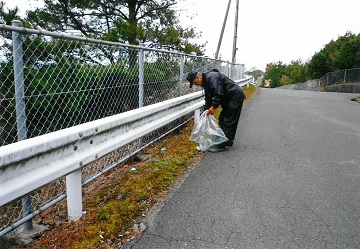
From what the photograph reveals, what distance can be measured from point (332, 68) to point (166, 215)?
3942 centimetres

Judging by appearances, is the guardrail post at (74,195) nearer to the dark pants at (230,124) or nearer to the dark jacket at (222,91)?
the dark jacket at (222,91)

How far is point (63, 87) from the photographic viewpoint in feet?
12.2

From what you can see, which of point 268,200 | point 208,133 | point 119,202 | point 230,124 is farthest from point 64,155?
point 230,124

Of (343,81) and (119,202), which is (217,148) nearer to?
(119,202)

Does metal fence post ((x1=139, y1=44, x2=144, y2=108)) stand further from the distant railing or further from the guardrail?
the distant railing

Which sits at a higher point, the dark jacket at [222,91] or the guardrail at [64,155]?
the dark jacket at [222,91]

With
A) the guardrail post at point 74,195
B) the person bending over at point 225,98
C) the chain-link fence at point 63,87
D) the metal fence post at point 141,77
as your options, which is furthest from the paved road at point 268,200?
the metal fence post at point 141,77

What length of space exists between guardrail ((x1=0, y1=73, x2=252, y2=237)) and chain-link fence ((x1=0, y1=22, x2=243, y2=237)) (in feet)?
0.91

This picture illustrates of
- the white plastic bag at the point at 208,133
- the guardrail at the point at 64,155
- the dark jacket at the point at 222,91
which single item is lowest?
the white plastic bag at the point at 208,133

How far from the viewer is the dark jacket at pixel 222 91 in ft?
16.7

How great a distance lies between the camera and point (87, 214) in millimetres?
2953

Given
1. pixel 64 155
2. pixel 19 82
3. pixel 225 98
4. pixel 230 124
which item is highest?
pixel 19 82

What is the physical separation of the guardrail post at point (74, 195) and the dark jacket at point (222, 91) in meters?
2.83

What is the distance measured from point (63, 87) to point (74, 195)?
151 cm
